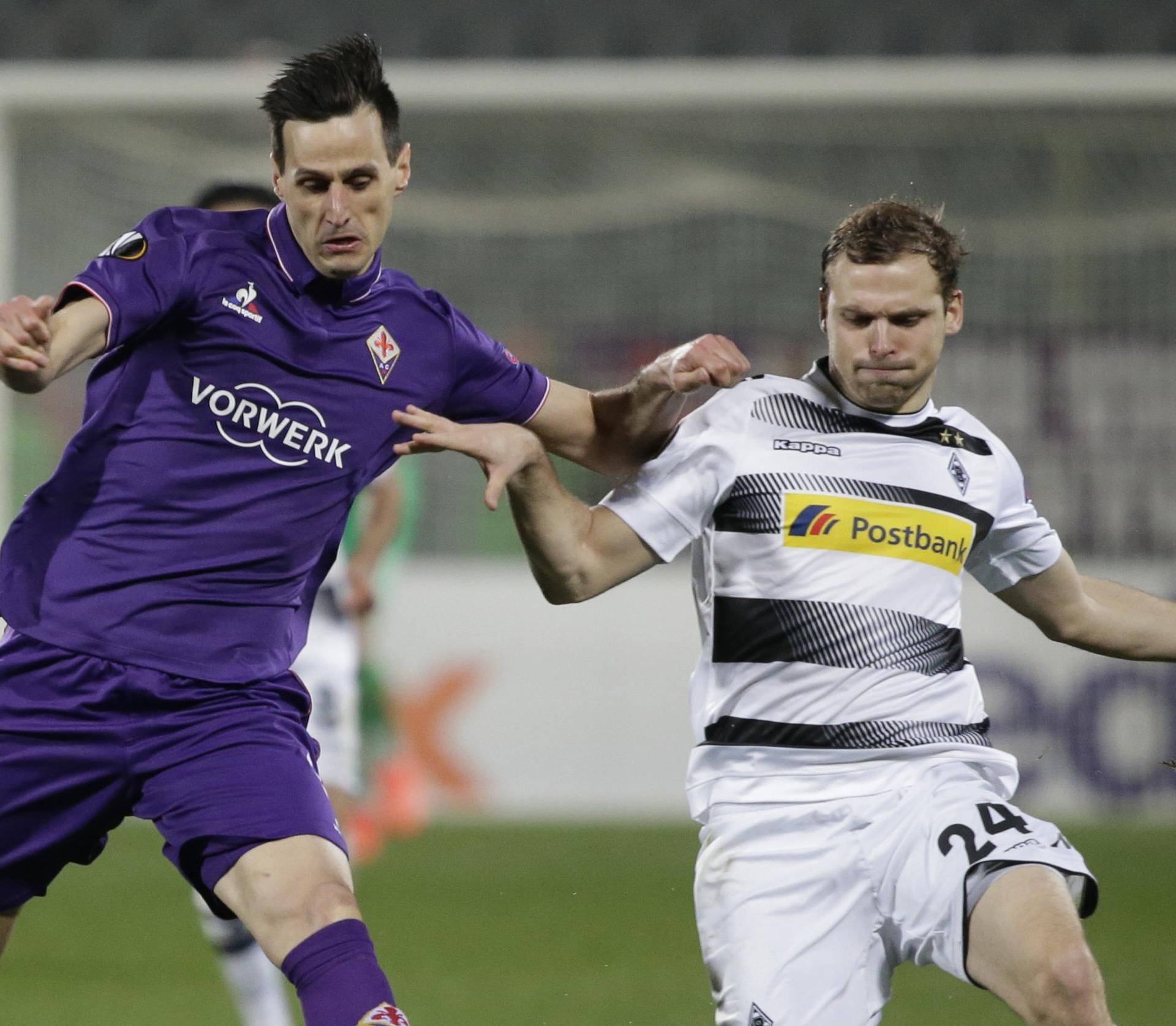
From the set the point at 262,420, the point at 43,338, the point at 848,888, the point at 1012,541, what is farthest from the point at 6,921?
the point at 1012,541

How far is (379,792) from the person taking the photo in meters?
10.5

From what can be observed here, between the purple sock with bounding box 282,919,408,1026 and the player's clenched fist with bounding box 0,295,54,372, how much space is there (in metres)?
1.08

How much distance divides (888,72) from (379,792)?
16.3ft

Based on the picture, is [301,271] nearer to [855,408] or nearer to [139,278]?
[139,278]

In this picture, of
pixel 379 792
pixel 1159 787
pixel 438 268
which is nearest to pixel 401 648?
pixel 379 792

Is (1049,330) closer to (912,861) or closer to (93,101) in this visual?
(93,101)

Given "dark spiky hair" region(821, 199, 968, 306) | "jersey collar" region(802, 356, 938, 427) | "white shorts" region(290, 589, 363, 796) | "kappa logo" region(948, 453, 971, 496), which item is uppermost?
"dark spiky hair" region(821, 199, 968, 306)

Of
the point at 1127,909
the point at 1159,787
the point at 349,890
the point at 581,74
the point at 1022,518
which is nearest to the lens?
the point at 349,890

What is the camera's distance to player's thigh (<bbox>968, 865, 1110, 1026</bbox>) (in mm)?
3117

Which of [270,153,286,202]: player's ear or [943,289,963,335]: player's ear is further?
[943,289,963,335]: player's ear

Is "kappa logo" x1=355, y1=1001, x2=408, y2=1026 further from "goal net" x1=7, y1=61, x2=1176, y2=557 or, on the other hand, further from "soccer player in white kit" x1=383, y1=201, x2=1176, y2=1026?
"goal net" x1=7, y1=61, x2=1176, y2=557

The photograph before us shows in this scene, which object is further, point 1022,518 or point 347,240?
point 1022,518

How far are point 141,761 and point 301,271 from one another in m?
0.96

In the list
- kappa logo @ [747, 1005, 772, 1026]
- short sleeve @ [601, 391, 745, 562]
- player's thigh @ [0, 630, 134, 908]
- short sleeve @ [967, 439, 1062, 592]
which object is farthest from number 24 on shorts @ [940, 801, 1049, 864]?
player's thigh @ [0, 630, 134, 908]
